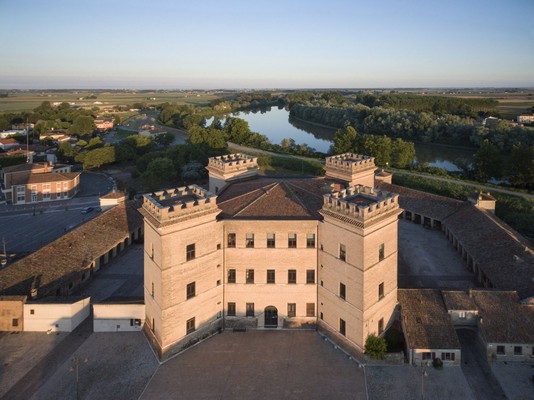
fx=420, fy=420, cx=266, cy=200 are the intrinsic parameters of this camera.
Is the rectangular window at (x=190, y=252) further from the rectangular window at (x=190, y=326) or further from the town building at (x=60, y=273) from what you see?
the town building at (x=60, y=273)

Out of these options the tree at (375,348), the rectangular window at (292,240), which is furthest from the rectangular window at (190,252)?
the tree at (375,348)

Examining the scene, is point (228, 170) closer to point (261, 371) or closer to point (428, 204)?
point (261, 371)

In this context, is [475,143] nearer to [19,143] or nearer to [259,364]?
[259,364]

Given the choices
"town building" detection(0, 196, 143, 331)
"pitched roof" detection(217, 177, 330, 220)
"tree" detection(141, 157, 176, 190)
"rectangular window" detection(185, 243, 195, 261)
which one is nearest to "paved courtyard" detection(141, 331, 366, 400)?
"rectangular window" detection(185, 243, 195, 261)

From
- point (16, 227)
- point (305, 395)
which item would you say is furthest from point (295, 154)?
point (305, 395)

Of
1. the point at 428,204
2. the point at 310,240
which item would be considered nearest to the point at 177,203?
the point at 310,240

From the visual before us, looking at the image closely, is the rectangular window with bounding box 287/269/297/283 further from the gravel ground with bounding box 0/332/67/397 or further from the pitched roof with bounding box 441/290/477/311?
the gravel ground with bounding box 0/332/67/397
